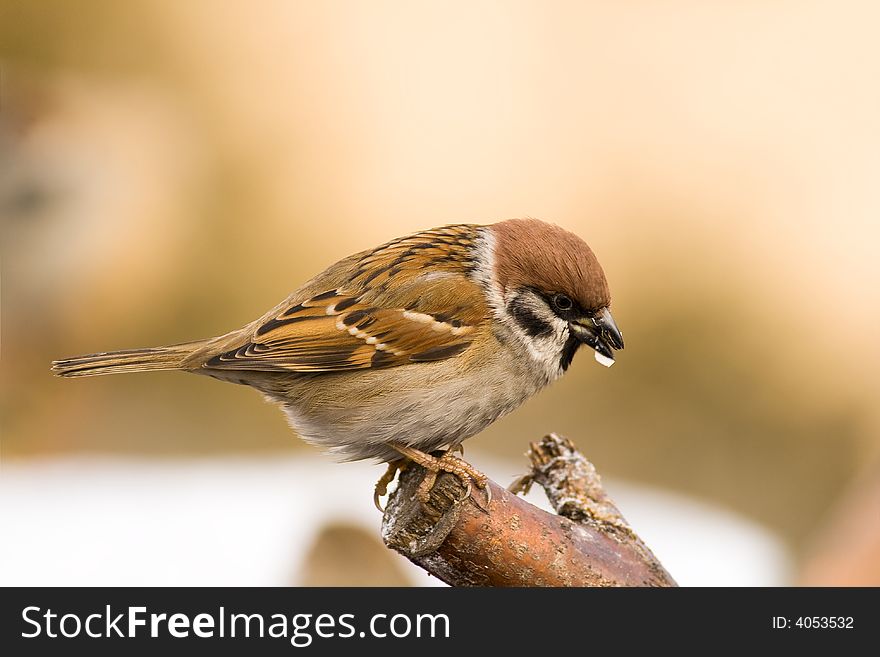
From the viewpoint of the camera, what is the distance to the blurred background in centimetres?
609

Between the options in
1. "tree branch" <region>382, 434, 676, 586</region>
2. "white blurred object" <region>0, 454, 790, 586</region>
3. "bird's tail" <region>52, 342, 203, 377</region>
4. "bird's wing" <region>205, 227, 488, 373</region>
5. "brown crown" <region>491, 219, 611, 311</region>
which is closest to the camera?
"tree branch" <region>382, 434, 676, 586</region>

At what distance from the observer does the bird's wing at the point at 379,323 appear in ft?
9.30

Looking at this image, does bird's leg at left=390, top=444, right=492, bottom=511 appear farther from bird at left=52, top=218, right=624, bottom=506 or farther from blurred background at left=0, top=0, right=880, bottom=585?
blurred background at left=0, top=0, right=880, bottom=585

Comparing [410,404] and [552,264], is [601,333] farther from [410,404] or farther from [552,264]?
[410,404]

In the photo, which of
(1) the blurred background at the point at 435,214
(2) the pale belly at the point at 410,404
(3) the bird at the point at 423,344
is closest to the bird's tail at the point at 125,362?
(3) the bird at the point at 423,344

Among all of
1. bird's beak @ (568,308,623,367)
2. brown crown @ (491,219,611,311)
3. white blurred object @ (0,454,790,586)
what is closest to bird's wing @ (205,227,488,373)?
brown crown @ (491,219,611,311)

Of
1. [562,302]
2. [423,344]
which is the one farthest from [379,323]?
[562,302]

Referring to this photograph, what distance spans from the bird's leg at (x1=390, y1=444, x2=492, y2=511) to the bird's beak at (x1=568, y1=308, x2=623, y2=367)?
483mm

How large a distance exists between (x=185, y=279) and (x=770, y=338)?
143 inches

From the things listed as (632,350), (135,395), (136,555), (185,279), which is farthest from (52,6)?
(632,350)

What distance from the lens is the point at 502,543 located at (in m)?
2.43

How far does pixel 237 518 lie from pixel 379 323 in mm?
2868

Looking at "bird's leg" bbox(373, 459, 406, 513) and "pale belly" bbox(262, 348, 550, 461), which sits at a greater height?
"pale belly" bbox(262, 348, 550, 461)
